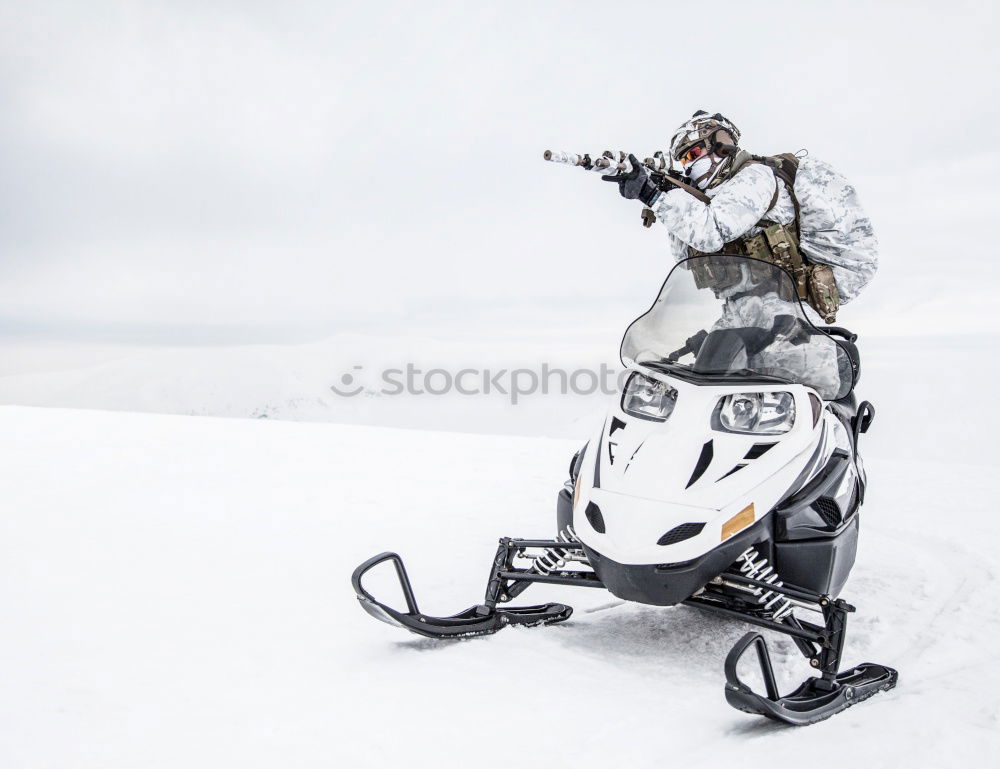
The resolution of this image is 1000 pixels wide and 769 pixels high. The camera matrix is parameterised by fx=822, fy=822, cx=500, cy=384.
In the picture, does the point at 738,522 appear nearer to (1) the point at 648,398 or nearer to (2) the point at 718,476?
(2) the point at 718,476

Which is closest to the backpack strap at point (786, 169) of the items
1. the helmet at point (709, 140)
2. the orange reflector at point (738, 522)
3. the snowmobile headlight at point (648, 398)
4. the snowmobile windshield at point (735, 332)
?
the helmet at point (709, 140)

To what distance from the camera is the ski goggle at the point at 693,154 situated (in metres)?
3.82

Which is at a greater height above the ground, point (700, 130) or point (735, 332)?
point (700, 130)

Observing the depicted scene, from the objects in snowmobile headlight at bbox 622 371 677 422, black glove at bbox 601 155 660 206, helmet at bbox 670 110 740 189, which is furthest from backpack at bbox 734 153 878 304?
snowmobile headlight at bbox 622 371 677 422

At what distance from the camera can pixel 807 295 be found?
3893 mm

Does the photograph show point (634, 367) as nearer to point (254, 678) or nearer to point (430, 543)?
point (254, 678)

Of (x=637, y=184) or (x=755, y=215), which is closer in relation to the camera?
(x=755, y=215)

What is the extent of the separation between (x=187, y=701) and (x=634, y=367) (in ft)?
6.56

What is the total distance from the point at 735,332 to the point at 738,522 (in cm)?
75

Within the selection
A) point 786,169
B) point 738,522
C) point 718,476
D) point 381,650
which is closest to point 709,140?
point 786,169

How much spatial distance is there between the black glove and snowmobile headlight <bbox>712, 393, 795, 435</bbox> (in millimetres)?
1213

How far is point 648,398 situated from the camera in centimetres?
316

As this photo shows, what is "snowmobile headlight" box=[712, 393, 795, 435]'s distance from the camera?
9.56 feet

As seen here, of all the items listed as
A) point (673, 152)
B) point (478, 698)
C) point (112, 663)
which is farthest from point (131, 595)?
point (673, 152)
